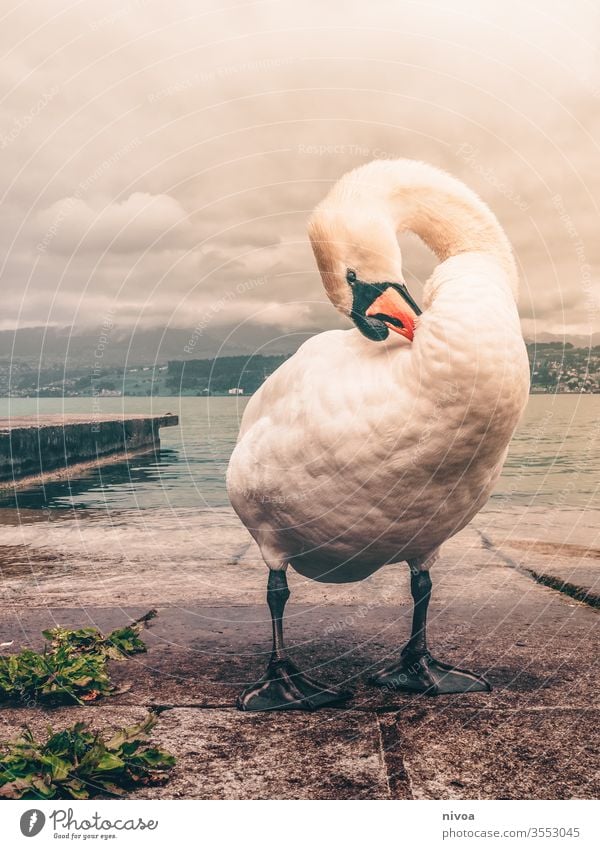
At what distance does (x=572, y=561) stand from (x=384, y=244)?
5.03 meters

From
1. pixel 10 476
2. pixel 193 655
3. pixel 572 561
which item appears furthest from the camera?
pixel 10 476

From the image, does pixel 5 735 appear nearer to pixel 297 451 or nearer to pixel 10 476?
pixel 297 451

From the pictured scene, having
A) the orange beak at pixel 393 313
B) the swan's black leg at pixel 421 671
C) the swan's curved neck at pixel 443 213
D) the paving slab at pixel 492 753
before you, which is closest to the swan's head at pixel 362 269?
the orange beak at pixel 393 313

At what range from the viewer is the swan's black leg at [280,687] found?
3.89 metres

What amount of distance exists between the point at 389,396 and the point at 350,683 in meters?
1.68

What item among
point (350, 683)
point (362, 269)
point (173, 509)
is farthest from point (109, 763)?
point (173, 509)

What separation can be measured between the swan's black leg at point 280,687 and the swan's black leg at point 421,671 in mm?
312

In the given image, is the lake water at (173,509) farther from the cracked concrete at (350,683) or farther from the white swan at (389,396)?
the white swan at (389,396)

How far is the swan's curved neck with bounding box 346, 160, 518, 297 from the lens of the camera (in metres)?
3.73

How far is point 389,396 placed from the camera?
3.44m

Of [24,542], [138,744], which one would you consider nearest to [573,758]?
[138,744]

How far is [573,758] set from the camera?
323cm

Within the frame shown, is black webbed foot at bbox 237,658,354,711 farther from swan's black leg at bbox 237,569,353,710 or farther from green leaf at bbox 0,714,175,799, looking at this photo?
green leaf at bbox 0,714,175,799

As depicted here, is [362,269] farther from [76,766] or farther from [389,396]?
[76,766]
